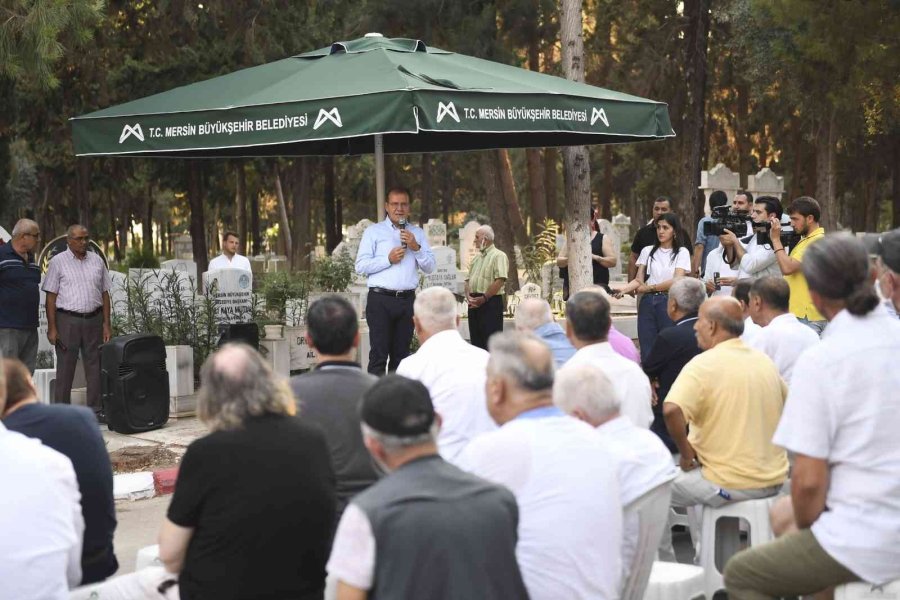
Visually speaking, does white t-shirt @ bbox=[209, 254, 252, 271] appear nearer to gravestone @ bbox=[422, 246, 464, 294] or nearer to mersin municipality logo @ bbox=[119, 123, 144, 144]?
mersin municipality logo @ bbox=[119, 123, 144, 144]

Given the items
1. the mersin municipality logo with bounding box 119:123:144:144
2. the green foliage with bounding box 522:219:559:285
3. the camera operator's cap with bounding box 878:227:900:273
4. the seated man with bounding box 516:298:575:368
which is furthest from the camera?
the green foliage with bounding box 522:219:559:285

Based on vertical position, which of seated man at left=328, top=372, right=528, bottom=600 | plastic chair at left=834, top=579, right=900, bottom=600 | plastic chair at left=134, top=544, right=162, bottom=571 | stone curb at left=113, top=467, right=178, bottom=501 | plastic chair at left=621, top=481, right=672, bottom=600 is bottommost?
stone curb at left=113, top=467, right=178, bottom=501

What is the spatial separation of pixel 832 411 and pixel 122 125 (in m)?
7.00

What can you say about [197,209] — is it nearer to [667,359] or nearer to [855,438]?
[667,359]

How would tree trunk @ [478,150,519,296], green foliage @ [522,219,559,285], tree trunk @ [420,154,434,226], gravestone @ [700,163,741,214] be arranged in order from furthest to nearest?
tree trunk @ [420,154,434,226], tree trunk @ [478,150,519,296], gravestone @ [700,163,741,214], green foliage @ [522,219,559,285]

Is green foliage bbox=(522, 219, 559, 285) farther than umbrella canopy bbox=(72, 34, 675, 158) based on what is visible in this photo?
Yes

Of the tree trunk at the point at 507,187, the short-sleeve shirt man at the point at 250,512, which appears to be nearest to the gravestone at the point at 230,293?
the short-sleeve shirt man at the point at 250,512

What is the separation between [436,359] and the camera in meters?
5.73

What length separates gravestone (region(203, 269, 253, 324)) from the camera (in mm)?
12344

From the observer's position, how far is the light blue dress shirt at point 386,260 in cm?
995

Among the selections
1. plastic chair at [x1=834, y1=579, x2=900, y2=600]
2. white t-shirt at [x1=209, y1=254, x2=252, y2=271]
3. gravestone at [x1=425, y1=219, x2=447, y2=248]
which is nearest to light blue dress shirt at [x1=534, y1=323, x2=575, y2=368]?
plastic chair at [x1=834, y1=579, x2=900, y2=600]

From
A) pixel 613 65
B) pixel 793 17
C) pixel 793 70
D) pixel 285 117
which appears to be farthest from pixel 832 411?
pixel 613 65

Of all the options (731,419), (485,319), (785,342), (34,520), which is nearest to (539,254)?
(485,319)

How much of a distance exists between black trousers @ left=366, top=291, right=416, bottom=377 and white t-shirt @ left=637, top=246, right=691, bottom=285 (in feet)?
7.28
